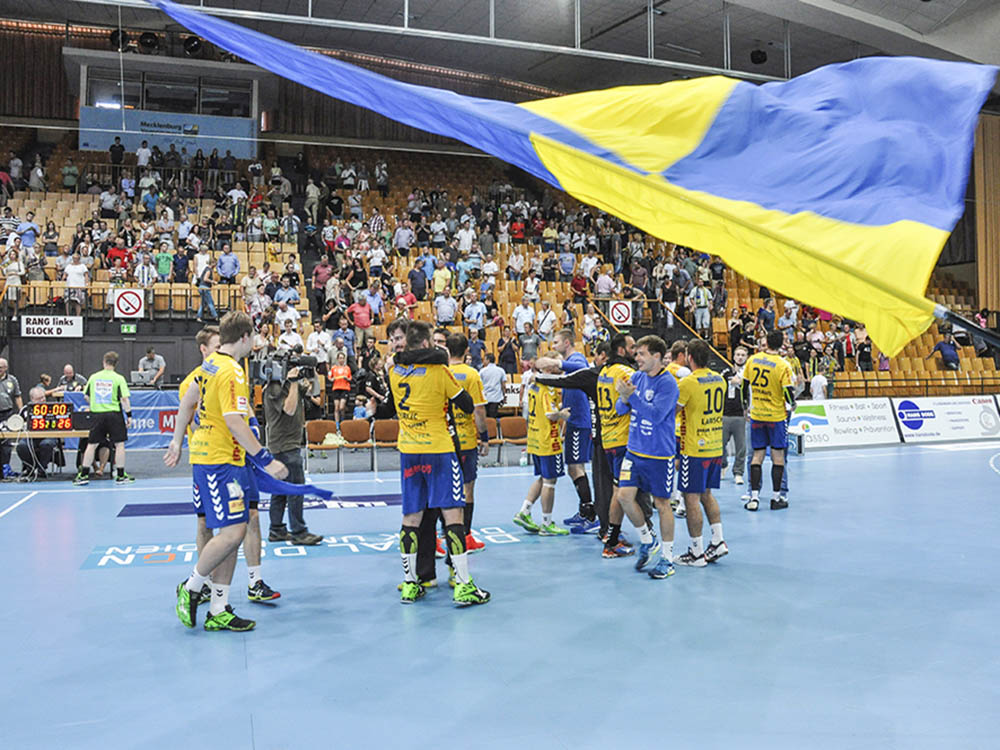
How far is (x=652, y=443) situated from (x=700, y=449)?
672 mm

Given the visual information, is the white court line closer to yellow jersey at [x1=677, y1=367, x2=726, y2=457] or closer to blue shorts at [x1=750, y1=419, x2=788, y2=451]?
yellow jersey at [x1=677, y1=367, x2=726, y2=457]

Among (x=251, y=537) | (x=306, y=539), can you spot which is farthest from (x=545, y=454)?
(x=251, y=537)

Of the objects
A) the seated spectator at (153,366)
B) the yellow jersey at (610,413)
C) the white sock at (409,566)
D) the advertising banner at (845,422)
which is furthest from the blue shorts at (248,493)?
the advertising banner at (845,422)

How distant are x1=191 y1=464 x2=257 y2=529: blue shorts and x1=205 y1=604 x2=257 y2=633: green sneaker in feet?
2.10

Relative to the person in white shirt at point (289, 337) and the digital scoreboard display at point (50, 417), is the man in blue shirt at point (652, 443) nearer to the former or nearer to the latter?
the digital scoreboard display at point (50, 417)

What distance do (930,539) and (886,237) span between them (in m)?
6.44

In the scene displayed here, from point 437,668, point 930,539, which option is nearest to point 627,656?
point 437,668

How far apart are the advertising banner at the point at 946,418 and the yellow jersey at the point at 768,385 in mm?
11016

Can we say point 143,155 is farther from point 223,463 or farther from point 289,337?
point 223,463

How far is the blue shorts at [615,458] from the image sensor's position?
7988 millimetres

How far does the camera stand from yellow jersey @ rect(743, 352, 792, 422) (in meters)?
10.4

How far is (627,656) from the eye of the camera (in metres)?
5.14

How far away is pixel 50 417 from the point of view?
13633 millimetres

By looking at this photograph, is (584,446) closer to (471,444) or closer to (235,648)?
(471,444)
